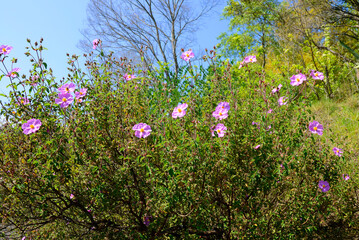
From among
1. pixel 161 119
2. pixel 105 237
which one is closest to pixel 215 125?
pixel 161 119

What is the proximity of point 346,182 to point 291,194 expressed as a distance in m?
0.68

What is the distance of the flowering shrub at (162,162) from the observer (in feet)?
5.60

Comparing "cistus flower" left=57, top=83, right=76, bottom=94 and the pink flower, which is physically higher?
the pink flower

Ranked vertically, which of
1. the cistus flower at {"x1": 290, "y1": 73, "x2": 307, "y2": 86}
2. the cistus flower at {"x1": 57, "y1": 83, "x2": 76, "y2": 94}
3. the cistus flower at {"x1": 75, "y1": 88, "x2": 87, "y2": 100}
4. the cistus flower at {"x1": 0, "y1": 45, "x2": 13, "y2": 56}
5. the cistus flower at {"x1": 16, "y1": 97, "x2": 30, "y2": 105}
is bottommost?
the cistus flower at {"x1": 16, "y1": 97, "x2": 30, "y2": 105}

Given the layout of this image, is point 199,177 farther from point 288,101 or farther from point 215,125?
point 288,101

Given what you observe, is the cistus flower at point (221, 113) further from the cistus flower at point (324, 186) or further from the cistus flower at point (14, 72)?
the cistus flower at point (14, 72)

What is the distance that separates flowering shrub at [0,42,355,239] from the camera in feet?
5.60

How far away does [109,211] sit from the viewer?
196 cm

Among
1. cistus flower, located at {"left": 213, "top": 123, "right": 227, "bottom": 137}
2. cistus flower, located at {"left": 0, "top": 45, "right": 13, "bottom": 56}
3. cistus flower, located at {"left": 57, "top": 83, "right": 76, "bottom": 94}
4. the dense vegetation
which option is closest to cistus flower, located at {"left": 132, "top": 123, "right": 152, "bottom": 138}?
the dense vegetation

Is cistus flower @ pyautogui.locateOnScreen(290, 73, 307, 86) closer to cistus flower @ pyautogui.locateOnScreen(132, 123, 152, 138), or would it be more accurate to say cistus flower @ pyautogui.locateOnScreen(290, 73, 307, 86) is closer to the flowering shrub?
the flowering shrub

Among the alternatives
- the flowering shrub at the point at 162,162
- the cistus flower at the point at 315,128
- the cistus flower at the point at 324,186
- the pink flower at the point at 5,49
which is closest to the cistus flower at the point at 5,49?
the pink flower at the point at 5,49

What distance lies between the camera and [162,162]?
5.78 ft

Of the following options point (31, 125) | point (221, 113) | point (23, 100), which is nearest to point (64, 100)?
point (31, 125)

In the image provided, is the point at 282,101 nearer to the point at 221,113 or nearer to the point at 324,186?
the point at 221,113
